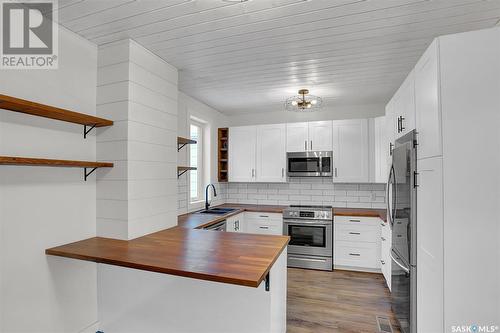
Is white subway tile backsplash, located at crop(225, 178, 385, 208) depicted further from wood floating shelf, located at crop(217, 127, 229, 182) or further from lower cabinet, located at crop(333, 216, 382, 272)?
lower cabinet, located at crop(333, 216, 382, 272)

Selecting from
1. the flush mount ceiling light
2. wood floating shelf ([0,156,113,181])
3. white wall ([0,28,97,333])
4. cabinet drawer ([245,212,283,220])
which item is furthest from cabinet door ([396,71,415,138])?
white wall ([0,28,97,333])

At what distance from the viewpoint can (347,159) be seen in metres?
3.88

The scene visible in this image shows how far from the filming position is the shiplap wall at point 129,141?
2.06 meters

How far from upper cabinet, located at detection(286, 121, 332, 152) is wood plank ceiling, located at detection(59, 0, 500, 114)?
3.55ft

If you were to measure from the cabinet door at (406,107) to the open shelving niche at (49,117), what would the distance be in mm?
2438

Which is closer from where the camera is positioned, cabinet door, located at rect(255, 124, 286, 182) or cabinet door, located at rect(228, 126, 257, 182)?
cabinet door, located at rect(255, 124, 286, 182)

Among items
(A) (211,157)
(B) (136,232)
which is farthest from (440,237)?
(A) (211,157)

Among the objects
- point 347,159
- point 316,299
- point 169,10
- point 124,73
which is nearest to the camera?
point 169,10

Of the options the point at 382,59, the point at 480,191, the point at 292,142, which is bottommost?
the point at 480,191

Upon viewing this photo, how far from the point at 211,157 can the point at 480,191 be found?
3.50m

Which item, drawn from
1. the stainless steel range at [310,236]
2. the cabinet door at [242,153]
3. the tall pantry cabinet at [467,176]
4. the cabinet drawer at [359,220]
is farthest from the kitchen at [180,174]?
the cabinet door at [242,153]

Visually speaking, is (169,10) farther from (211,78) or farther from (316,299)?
(316,299)

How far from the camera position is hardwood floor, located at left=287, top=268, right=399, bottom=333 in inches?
91.3

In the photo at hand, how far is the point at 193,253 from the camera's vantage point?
67.6 inches
